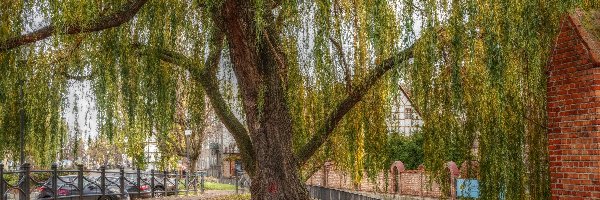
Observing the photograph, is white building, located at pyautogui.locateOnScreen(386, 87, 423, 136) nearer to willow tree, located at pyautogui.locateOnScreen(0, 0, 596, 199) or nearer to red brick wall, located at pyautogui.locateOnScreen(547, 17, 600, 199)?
willow tree, located at pyautogui.locateOnScreen(0, 0, 596, 199)

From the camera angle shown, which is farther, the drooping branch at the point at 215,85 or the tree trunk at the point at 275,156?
the drooping branch at the point at 215,85

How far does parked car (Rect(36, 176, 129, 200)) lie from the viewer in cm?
1836

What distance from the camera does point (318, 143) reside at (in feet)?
36.1

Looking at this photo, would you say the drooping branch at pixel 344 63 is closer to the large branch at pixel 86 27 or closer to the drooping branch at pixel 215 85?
the drooping branch at pixel 215 85

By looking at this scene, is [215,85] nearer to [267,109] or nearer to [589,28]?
[267,109]

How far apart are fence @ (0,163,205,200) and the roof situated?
10938 millimetres

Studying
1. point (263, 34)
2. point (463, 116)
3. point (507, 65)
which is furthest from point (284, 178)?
point (507, 65)

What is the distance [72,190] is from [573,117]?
607 inches

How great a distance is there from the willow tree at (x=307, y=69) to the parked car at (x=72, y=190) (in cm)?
841

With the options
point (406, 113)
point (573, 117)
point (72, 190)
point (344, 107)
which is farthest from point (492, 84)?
point (72, 190)

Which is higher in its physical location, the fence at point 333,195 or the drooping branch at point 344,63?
the drooping branch at point 344,63

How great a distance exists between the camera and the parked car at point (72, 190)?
18.4m

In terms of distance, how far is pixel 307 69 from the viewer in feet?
32.0

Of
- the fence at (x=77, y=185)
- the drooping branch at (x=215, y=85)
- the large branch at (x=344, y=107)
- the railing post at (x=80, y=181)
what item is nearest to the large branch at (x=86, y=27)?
the drooping branch at (x=215, y=85)
